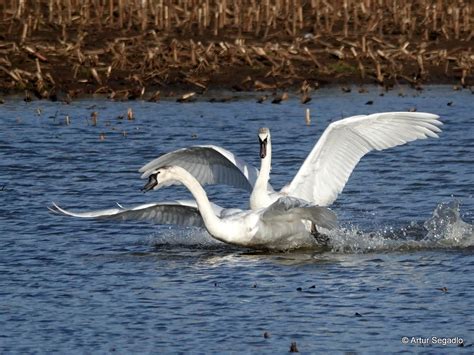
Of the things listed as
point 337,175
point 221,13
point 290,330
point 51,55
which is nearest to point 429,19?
point 221,13

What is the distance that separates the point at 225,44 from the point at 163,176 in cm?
1120

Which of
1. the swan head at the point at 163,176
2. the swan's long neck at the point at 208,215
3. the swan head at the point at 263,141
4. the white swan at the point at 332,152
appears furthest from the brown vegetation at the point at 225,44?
the swan's long neck at the point at 208,215

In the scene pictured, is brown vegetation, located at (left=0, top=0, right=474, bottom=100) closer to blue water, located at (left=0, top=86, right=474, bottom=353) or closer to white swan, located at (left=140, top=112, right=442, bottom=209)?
blue water, located at (left=0, top=86, right=474, bottom=353)

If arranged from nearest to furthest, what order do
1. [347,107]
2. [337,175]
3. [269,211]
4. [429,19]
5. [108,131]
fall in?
1. [269,211]
2. [337,175]
3. [108,131]
4. [347,107]
5. [429,19]

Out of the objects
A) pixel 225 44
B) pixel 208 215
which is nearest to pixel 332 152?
pixel 208 215

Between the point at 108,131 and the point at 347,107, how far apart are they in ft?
12.5

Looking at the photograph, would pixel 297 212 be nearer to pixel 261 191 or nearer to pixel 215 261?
pixel 261 191

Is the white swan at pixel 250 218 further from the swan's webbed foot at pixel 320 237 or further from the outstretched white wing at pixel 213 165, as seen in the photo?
the outstretched white wing at pixel 213 165

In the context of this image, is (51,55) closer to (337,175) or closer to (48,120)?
(48,120)

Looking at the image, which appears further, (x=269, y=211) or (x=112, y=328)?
(x=269, y=211)

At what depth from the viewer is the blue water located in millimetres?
8859

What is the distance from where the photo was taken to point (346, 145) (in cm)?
1222

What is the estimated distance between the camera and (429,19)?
25.0 metres

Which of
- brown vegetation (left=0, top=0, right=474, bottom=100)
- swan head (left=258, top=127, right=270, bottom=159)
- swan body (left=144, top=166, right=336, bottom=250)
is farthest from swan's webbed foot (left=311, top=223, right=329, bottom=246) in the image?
brown vegetation (left=0, top=0, right=474, bottom=100)
